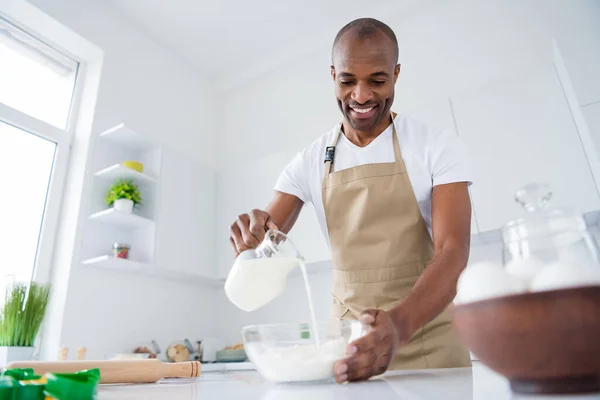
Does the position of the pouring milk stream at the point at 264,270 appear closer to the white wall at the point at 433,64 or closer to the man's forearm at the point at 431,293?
the man's forearm at the point at 431,293

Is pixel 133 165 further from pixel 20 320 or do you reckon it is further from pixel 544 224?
pixel 544 224

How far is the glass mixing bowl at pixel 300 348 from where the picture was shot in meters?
0.59

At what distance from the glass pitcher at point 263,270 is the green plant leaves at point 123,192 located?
179cm

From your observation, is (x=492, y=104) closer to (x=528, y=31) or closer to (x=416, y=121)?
(x=528, y=31)

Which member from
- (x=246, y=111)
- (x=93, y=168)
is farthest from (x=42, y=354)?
(x=246, y=111)

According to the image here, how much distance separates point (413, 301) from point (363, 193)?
22.3 inches

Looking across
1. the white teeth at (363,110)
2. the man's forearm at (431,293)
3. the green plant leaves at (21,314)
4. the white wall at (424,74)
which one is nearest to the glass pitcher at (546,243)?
the man's forearm at (431,293)

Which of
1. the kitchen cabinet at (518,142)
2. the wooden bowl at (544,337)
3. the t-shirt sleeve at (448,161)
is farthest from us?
the kitchen cabinet at (518,142)

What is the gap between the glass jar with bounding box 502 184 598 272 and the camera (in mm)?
337

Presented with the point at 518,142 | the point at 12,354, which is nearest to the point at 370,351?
the point at 12,354

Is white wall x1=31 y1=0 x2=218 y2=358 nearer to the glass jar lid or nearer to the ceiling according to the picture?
the ceiling

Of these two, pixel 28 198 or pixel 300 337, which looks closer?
pixel 300 337

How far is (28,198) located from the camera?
2.42 metres

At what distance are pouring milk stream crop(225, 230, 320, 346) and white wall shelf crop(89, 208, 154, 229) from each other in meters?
1.72
